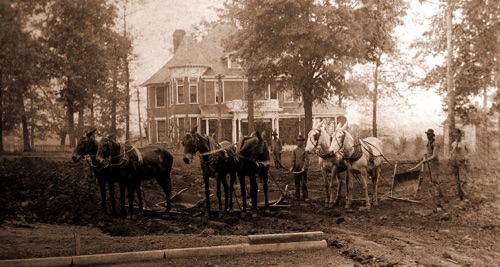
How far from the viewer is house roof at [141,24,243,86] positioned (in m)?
9.73

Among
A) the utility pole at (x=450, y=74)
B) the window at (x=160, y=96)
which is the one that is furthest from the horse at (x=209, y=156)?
the utility pole at (x=450, y=74)

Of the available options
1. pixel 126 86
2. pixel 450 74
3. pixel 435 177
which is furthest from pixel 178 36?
pixel 450 74

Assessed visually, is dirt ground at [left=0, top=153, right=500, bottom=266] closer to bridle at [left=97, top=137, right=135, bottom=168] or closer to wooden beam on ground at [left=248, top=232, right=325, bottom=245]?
wooden beam on ground at [left=248, top=232, right=325, bottom=245]

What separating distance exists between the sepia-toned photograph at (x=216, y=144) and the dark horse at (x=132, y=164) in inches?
0.9

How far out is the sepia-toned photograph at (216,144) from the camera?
627cm

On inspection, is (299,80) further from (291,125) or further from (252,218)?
(252,218)

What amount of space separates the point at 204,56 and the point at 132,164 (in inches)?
220

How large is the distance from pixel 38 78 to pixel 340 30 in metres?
8.24

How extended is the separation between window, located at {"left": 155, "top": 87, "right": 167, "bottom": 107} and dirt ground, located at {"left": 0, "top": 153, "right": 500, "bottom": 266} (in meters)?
1.75

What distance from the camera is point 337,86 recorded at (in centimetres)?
1462

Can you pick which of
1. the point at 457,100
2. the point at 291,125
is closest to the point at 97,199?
the point at 457,100

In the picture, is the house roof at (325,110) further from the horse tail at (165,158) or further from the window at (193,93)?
the horse tail at (165,158)

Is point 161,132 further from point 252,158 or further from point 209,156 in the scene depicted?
point 252,158

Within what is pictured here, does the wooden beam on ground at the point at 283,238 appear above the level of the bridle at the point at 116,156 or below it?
below
